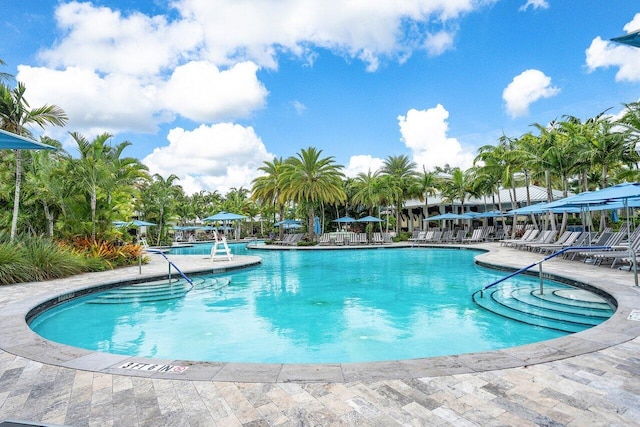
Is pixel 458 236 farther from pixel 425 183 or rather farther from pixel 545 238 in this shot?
pixel 545 238

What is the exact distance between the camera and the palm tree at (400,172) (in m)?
32.9

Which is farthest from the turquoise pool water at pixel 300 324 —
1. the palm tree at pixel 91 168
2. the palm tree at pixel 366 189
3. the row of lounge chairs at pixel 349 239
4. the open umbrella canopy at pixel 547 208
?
the palm tree at pixel 366 189

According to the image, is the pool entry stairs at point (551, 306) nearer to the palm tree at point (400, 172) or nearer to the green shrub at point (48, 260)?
the green shrub at point (48, 260)

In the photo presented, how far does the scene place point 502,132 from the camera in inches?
1059

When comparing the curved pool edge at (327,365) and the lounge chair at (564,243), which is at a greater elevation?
the lounge chair at (564,243)

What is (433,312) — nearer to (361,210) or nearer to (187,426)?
(187,426)

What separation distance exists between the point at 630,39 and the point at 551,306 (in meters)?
5.66

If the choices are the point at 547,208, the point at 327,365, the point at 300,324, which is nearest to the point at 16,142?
the point at 327,365

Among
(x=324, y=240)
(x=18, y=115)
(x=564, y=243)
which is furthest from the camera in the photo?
(x=324, y=240)

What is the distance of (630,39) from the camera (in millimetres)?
3066

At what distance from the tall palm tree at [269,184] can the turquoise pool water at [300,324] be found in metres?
20.0

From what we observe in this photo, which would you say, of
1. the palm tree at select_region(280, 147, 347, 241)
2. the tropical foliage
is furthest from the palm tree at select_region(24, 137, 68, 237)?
the palm tree at select_region(280, 147, 347, 241)

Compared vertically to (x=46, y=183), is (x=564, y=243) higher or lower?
lower

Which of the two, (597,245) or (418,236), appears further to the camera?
(418,236)
